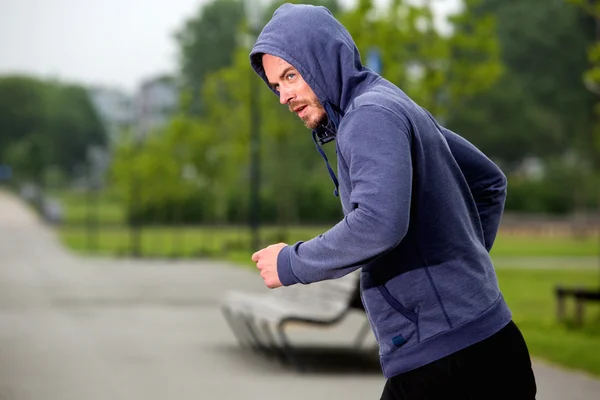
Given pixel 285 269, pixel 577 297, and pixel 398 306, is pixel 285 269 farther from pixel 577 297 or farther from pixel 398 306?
pixel 577 297

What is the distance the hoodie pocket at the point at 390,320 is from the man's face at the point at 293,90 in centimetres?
45

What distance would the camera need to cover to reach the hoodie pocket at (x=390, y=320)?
9.39ft

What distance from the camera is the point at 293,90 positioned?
2.90 m

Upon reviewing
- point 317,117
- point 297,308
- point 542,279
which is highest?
point 317,117

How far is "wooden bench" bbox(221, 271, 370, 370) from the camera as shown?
9242mm

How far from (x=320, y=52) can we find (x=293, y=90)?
0.38 ft

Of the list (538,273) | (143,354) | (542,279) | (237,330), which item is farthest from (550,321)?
(538,273)

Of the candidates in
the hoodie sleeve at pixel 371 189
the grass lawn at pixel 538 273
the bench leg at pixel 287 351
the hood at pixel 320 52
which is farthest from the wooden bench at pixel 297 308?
the hoodie sleeve at pixel 371 189

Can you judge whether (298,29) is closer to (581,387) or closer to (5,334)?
(581,387)

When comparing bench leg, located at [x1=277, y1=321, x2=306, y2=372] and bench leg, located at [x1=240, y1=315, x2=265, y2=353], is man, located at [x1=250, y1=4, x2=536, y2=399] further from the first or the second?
bench leg, located at [x1=240, y1=315, x2=265, y2=353]

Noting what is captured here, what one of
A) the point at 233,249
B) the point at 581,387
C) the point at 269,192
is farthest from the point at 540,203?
the point at 581,387

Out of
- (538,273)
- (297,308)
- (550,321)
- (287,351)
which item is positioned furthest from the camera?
(538,273)

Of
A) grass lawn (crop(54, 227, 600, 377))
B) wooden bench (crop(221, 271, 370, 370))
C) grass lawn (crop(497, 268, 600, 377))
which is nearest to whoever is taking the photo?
wooden bench (crop(221, 271, 370, 370))

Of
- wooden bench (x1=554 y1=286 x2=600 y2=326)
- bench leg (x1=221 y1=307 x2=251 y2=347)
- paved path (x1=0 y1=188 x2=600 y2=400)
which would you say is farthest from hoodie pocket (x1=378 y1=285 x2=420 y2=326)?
wooden bench (x1=554 y1=286 x2=600 y2=326)
